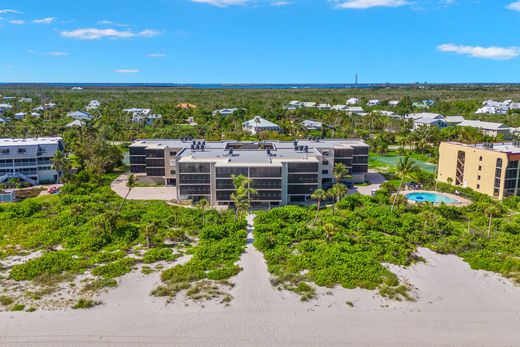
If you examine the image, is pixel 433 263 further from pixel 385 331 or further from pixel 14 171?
pixel 14 171

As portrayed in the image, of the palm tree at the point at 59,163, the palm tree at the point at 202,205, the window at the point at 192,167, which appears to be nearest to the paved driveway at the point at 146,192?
the window at the point at 192,167

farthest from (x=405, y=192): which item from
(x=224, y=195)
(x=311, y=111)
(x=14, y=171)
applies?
(x=311, y=111)

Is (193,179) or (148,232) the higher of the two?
(193,179)

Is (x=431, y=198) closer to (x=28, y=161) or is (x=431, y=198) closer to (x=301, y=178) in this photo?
(x=301, y=178)

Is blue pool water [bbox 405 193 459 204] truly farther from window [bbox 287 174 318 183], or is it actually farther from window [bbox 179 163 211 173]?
window [bbox 179 163 211 173]

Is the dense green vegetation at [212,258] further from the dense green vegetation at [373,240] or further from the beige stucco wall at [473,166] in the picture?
the beige stucco wall at [473,166]

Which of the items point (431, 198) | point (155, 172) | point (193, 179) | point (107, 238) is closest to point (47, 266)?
point (107, 238)
